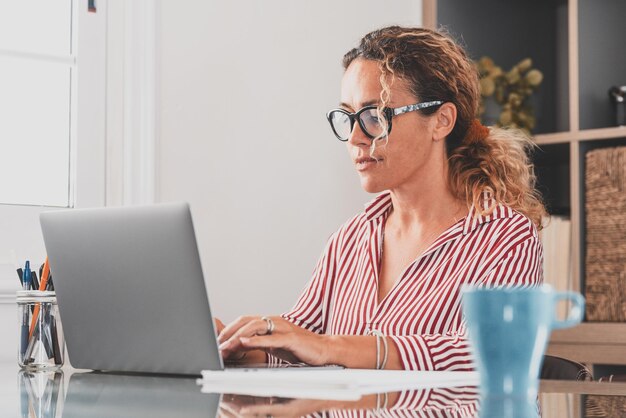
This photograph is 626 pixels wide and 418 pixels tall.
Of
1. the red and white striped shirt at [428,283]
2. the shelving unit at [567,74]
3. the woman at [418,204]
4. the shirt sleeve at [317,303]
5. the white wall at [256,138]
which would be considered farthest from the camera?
the shelving unit at [567,74]

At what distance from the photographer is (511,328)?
2.51 feet

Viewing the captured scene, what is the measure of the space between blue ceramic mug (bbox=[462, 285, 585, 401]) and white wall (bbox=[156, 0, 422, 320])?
1759 mm

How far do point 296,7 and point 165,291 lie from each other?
173 centimetres

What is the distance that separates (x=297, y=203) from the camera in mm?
2785

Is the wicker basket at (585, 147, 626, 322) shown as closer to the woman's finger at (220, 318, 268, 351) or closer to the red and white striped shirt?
the red and white striped shirt

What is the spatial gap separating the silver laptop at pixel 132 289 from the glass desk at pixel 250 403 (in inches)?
3.1

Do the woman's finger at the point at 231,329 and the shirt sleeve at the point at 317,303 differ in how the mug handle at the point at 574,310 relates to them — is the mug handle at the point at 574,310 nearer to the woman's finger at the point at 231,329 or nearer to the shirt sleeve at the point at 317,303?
the woman's finger at the point at 231,329

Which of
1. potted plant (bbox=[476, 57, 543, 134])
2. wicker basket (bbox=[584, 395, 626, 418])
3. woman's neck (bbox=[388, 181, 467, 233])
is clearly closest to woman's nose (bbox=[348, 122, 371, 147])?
woman's neck (bbox=[388, 181, 467, 233])

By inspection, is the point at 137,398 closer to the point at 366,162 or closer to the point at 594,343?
the point at 366,162

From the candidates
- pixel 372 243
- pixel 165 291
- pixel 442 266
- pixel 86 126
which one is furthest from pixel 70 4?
pixel 165 291

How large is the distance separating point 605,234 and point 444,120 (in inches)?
45.1

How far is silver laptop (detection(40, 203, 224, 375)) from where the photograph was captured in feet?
3.98

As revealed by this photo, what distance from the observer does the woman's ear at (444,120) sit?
195 centimetres

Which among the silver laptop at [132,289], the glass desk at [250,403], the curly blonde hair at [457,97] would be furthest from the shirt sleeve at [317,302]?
the glass desk at [250,403]
